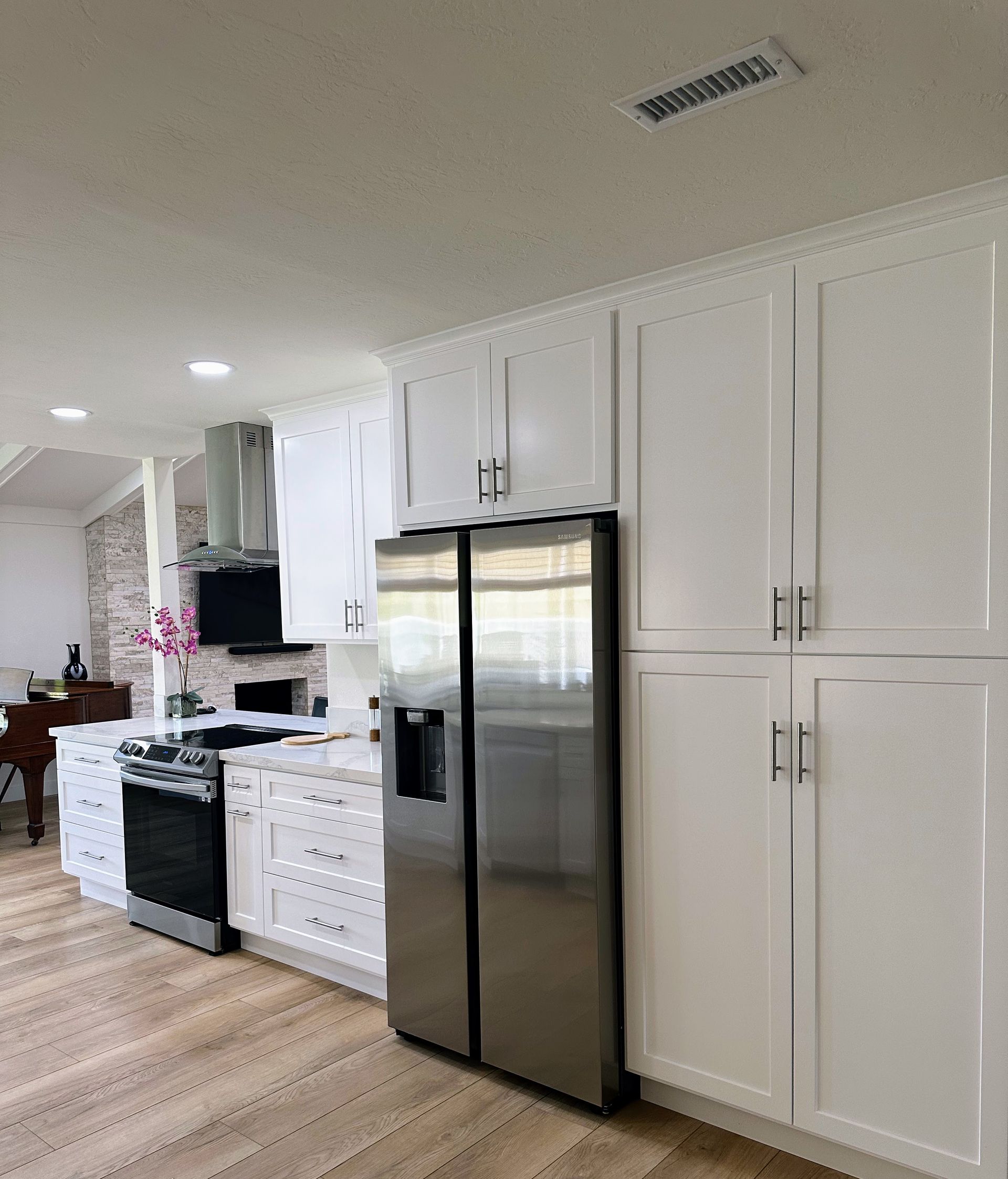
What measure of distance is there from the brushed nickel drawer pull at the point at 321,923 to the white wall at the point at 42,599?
469 centimetres

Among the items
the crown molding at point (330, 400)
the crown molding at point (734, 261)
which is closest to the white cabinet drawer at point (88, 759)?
the crown molding at point (330, 400)

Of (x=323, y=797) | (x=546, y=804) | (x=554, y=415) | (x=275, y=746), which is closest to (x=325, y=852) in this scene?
(x=323, y=797)

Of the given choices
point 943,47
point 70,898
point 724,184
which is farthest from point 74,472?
point 943,47

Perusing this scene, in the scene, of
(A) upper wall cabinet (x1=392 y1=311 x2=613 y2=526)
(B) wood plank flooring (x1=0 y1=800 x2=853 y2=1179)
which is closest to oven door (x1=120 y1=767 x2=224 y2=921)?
(B) wood plank flooring (x1=0 y1=800 x2=853 y2=1179)

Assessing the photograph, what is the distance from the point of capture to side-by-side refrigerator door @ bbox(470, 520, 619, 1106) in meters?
2.50

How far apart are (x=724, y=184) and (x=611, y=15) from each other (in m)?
0.65

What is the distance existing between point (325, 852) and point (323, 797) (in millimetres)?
209

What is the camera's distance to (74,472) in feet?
23.0

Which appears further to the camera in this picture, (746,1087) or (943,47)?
(746,1087)

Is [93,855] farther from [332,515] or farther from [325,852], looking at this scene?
[332,515]

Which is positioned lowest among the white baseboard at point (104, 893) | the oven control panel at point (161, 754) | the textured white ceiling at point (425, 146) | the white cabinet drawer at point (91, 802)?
the white baseboard at point (104, 893)

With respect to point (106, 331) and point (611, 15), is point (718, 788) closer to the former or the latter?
point (611, 15)

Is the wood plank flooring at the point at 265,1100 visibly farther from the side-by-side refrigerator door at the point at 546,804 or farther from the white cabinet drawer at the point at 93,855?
the white cabinet drawer at the point at 93,855

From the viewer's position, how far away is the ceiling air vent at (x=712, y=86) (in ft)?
4.83
